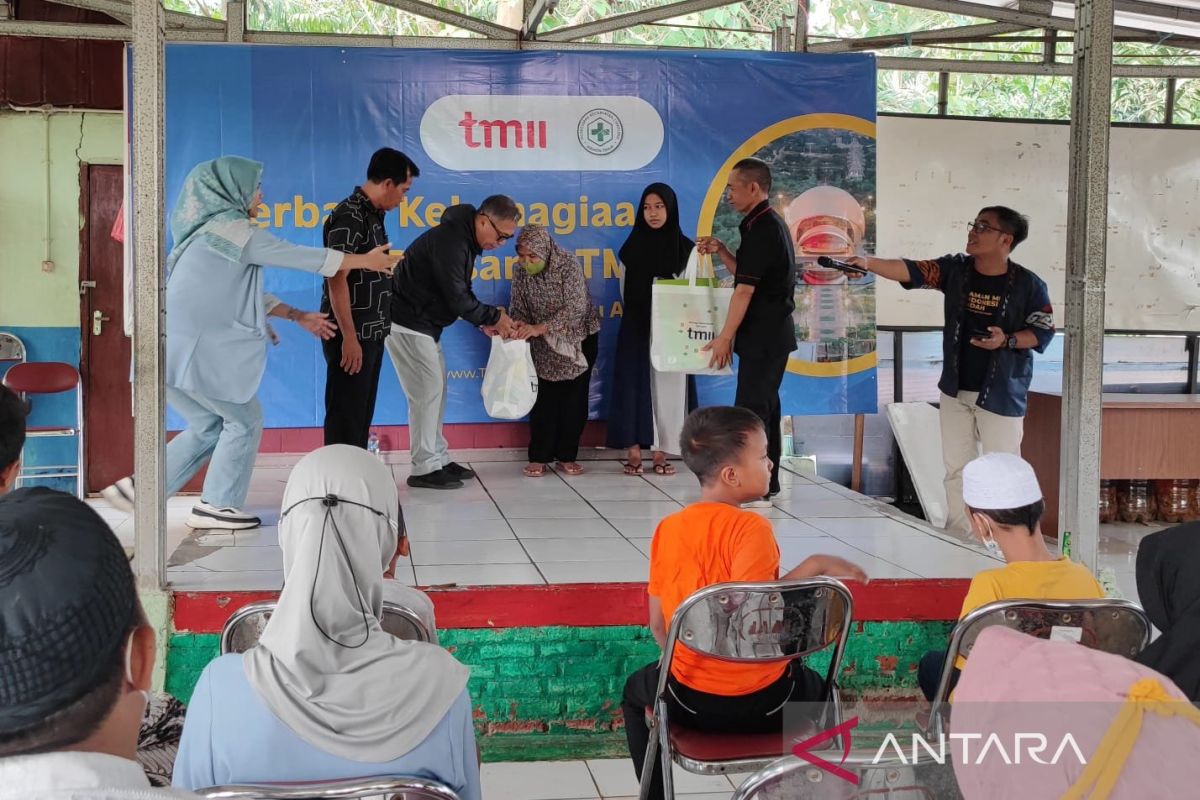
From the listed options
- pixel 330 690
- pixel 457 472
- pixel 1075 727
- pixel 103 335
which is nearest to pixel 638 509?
pixel 457 472

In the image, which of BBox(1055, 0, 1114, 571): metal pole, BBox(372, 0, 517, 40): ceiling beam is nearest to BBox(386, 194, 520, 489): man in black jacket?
BBox(372, 0, 517, 40): ceiling beam

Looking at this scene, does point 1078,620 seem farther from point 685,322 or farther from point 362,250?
point 685,322

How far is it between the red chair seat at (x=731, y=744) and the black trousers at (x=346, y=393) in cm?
276

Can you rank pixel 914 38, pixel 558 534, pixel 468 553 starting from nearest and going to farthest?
1. pixel 468 553
2. pixel 558 534
3. pixel 914 38

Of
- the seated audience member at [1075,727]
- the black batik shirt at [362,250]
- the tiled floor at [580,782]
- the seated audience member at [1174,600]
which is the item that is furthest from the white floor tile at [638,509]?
the seated audience member at [1075,727]

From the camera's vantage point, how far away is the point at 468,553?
414 centimetres

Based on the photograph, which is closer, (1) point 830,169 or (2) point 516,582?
(2) point 516,582

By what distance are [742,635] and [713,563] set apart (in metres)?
0.18

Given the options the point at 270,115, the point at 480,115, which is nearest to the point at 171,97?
the point at 270,115

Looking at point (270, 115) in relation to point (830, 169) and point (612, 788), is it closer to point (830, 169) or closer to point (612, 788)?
point (830, 169)

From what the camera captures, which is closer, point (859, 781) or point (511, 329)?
point (859, 781)

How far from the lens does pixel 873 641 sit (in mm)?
3711

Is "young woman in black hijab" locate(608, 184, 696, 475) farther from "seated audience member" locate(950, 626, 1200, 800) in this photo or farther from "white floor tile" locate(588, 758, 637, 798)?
"seated audience member" locate(950, 626, 1200, 800)

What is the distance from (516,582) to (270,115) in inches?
137
